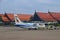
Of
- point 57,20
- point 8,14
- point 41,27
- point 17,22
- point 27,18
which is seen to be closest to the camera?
point 41,27

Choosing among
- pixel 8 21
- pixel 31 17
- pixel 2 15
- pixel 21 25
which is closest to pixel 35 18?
pixel 31 17

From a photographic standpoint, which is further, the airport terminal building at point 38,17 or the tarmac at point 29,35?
the airport terminal building at point 38,17

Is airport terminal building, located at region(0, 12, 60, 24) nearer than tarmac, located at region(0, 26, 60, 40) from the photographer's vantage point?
No

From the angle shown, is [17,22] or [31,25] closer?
[31,25]

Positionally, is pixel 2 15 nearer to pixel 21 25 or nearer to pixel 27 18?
pixel 27 18

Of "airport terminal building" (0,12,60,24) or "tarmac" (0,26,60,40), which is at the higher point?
"tarmac" (0,26,60,40)

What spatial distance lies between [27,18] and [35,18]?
13.4ft

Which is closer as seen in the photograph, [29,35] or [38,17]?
[29,35]

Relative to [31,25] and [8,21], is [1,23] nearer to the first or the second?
[8,21]

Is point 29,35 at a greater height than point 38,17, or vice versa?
point 29,35

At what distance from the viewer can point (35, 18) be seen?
81.2m

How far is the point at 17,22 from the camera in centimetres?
6388

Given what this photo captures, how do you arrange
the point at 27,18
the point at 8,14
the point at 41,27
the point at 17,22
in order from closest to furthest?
the point at 41,27, the point at 17,22, the point at 27,18, the point at 8,14

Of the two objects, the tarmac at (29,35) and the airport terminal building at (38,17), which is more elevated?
the tarmac at (29,35)
